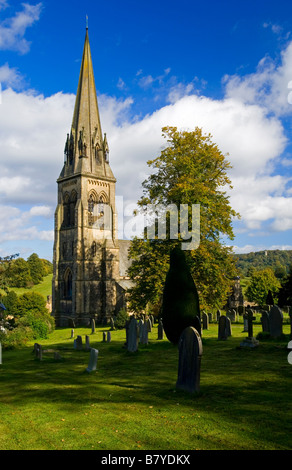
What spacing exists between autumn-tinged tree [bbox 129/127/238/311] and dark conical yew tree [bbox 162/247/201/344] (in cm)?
395

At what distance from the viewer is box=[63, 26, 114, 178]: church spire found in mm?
50125

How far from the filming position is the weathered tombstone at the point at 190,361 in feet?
28.2

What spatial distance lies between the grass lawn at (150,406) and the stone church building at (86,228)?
33.3 meters

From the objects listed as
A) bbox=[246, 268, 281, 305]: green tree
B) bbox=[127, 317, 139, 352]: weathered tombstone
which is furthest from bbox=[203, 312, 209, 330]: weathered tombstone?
bbox=[246, 268, 281, 305]: green tree

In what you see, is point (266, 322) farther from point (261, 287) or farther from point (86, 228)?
point (86, 228)

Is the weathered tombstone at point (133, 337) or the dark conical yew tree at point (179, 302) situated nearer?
the weathered tombstone at point (133, 337)

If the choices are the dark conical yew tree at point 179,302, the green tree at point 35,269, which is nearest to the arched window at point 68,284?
the dark conical yew tree at point 179,302

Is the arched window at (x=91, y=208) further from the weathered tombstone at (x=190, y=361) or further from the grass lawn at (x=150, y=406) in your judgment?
the weathered tombstone at (x=190, y=361)

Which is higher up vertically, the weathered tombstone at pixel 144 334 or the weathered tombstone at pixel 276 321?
the weathered tombstone at pixel 276 321

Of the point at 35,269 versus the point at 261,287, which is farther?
the point at 35,269

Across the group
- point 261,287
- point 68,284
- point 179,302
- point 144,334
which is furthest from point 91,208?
point 179,302

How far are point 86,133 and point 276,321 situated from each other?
139 ft

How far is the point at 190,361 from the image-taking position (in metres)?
8.84
